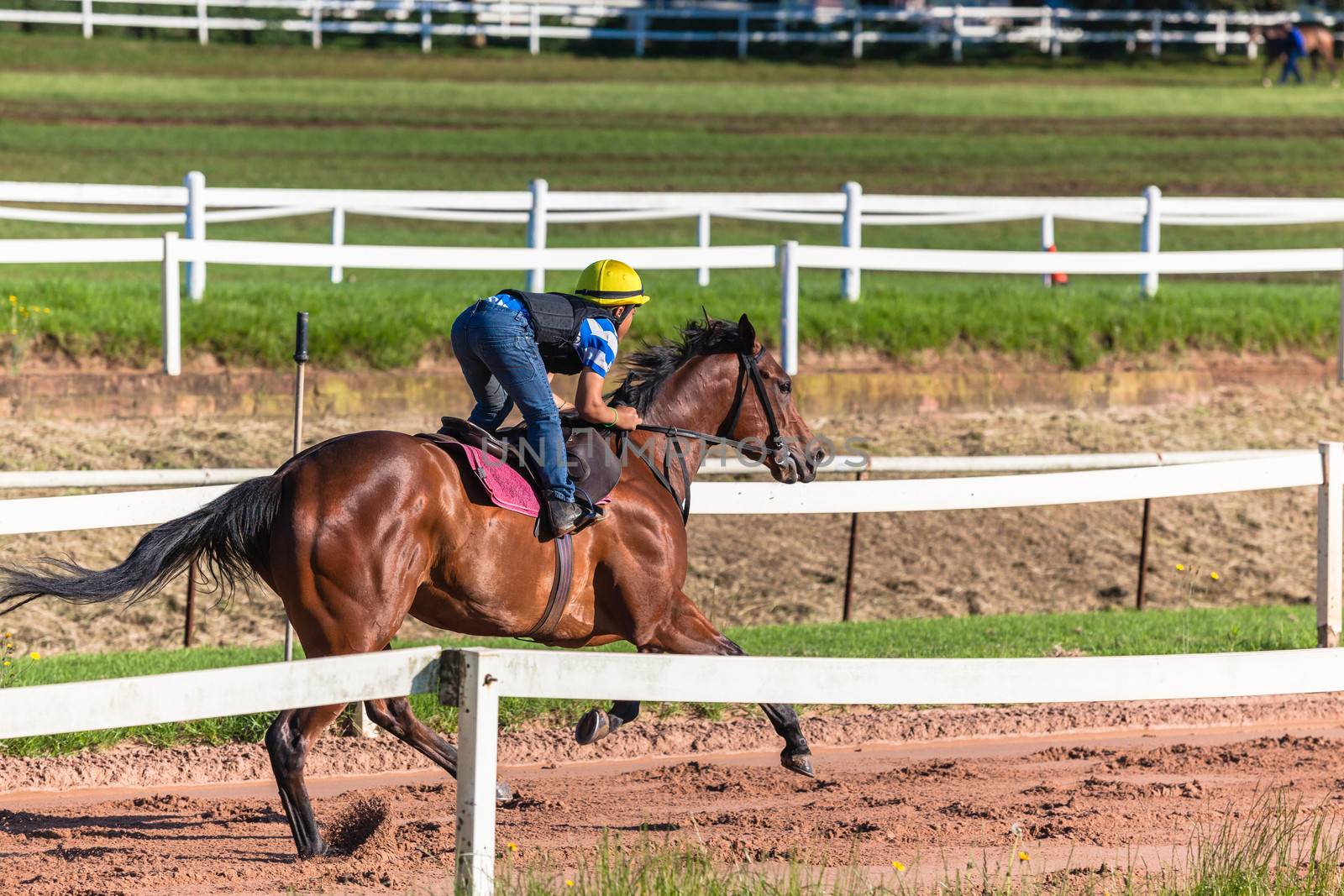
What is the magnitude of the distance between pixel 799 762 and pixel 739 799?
0.28m

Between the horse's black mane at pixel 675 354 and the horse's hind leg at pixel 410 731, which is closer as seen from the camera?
the horse's hind leg at pixel 410 731

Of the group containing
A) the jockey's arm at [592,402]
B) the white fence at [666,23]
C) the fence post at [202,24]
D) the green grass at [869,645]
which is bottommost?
the green grass at [869,645]

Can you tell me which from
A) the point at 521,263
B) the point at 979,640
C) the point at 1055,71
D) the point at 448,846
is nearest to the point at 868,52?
the point at 1055,71

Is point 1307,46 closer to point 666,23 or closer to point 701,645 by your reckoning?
point 666,23

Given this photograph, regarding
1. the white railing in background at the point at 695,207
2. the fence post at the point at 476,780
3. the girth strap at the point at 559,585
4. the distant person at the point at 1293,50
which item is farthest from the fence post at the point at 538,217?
the distant person at the point at 1293,50

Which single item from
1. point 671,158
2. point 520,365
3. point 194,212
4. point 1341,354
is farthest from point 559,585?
point 671,158

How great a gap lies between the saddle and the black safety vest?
0.87 ft

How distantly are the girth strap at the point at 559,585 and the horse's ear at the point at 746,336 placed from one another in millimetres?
1347

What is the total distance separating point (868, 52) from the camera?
40594mm

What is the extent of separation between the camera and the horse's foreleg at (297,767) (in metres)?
5.93

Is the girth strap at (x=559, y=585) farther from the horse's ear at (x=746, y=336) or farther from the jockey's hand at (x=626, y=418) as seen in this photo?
the horse's ear at (x=746, y=336)

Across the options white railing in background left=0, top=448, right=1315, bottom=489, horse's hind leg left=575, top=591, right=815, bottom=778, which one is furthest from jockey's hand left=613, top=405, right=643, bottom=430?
white railing in background left=0, top=448, right=1315, bottom=489

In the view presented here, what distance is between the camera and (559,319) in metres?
6.69

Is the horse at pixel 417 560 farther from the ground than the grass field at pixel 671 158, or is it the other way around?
the grass field at pixel 671 158
